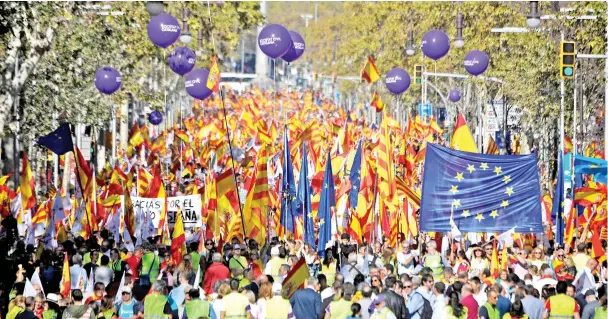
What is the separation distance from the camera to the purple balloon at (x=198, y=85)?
3309 centimetres

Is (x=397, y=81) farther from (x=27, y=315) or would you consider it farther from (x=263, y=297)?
(x=27, y=315)

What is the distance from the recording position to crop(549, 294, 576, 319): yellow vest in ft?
47.2

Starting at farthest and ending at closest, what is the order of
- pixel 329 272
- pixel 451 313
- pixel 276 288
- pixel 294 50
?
1. pixel 294 50
2. pixel 329 272
3. pixel 276 288
4. pixel 451 313

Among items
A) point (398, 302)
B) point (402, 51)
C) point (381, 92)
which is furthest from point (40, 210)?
point (381, 92)

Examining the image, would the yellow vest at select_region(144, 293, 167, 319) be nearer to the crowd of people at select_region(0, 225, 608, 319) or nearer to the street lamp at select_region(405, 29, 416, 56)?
the crowd of people at select_region(0, 225, 608, 319)

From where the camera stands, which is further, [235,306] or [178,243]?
[178,243]

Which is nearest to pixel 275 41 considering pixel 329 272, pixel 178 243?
pixel 178 243

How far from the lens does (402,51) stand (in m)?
64.9

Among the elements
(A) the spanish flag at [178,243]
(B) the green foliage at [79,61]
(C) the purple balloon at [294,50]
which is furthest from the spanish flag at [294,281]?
(C) the purple balloon at [294,50]

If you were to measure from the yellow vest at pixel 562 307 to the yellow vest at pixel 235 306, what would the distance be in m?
3.00

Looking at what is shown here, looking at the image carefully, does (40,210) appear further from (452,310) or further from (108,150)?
(108,150)

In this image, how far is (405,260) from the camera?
18.2 m

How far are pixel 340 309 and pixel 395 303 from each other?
0.57 m

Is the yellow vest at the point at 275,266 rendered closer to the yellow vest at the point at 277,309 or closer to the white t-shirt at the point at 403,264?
the white t-shirt at the point at 403,264
